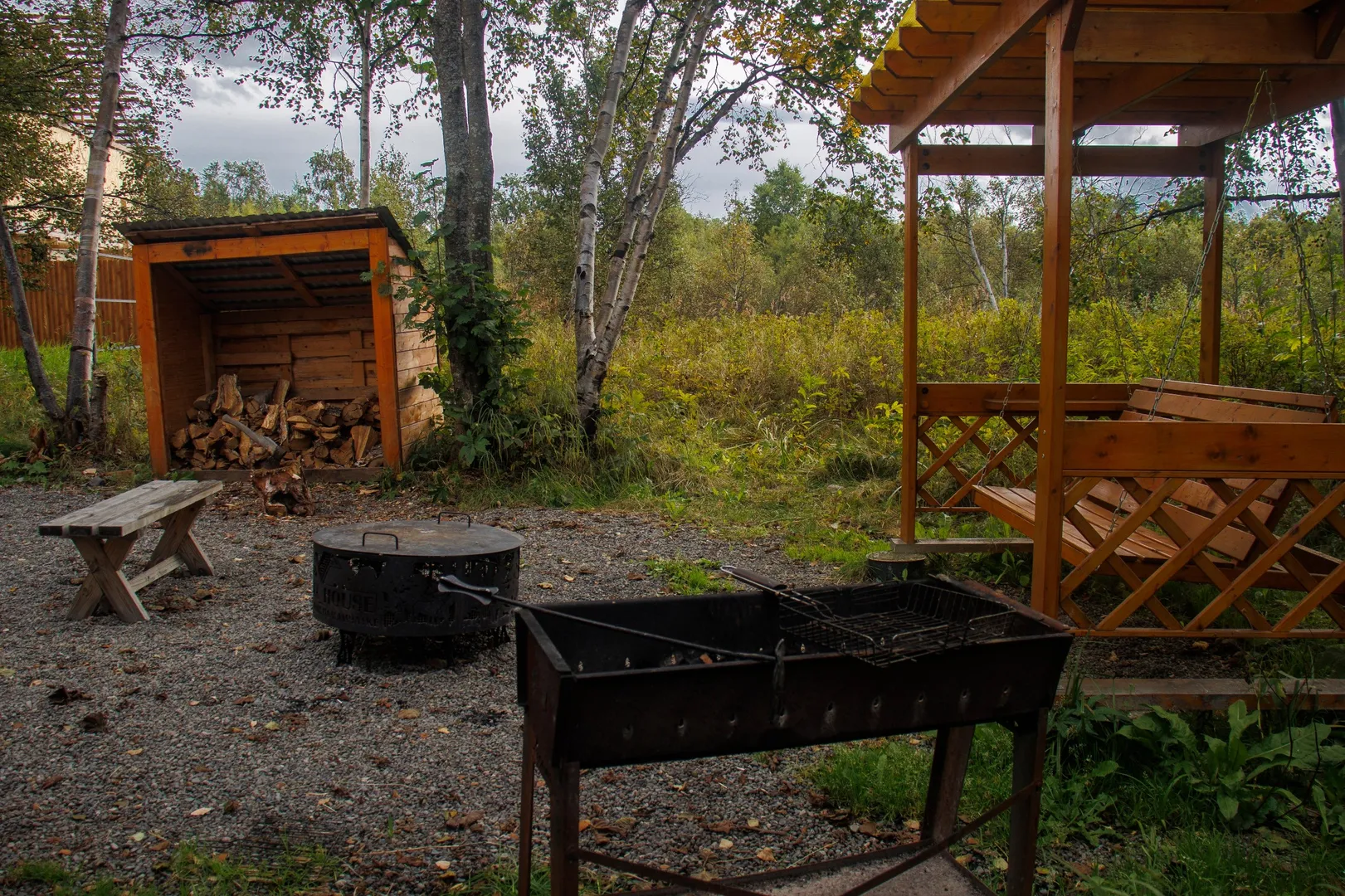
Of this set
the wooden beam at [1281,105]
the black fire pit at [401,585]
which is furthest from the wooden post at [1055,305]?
the black fire pit at [401,585]

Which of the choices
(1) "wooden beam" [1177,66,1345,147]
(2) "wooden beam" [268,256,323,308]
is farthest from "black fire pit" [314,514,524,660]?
(2) "wooden beam" [268,256,323,308]

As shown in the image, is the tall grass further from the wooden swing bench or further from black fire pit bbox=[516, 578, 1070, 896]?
the wooden swing bench

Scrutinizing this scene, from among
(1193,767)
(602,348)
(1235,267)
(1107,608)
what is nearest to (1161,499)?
(1193,767)

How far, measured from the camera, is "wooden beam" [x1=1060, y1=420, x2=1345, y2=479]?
331 centimetres

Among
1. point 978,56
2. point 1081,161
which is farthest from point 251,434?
point 1081,161

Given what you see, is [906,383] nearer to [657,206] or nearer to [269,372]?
[657,206]

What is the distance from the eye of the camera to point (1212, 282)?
5000mm

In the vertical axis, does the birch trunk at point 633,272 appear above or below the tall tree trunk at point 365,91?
below

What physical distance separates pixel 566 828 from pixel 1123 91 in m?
4.55

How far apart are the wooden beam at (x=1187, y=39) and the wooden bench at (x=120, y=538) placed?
501 cm

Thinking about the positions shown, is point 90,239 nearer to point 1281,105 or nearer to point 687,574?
point 687,574

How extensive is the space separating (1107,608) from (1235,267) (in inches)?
146

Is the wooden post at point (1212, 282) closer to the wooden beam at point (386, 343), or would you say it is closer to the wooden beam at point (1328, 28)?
the wooden beam at point (1328, 28)

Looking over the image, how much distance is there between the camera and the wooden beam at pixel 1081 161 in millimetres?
5332
